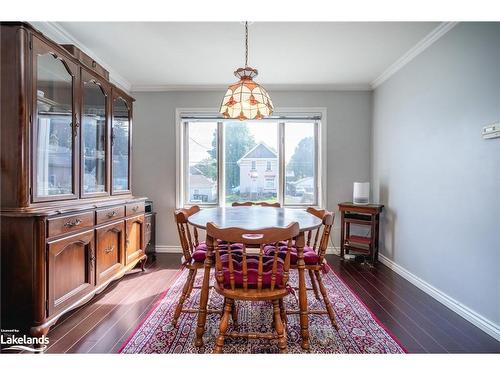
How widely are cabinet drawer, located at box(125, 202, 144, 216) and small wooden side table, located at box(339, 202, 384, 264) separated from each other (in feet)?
8.33

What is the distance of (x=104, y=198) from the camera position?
2568mm

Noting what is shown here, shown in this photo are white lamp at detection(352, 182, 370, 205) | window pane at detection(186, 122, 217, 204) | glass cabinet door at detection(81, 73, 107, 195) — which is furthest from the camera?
window pane at detection(186, 122, 217, 204)

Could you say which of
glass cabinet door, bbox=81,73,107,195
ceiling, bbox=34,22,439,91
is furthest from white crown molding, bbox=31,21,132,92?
glass cabinet door, bbox=81,73,107,195

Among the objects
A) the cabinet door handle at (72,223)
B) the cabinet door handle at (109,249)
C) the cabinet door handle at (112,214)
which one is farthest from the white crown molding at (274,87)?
the cabinet door handle at (72,223)

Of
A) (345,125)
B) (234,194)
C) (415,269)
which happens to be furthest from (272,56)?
(415,269)

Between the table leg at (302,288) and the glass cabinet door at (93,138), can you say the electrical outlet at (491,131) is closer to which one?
the table leg at (302,288)

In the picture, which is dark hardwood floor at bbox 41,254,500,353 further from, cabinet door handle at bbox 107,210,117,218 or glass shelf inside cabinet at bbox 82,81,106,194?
glass shelf inside cabinet at bbox 82,81,106,194

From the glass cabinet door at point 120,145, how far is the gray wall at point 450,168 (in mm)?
3164

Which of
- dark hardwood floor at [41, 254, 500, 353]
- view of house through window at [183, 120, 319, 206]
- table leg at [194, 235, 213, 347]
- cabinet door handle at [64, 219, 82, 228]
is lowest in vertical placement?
dark hardwood floor at [41, 254, 500, 353]

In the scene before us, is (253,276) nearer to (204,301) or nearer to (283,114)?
(204,301)

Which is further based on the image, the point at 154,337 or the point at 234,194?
the point at 234,194

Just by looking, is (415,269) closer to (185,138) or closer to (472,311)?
(472,311)

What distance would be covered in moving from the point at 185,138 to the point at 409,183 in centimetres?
304

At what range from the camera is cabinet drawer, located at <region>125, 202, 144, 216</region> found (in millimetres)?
2844
